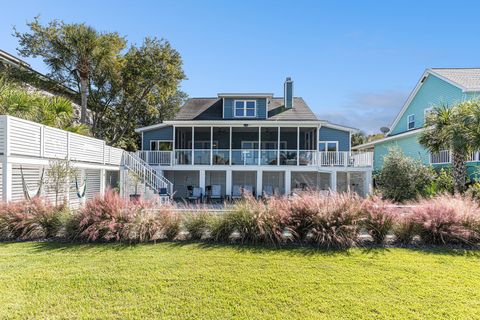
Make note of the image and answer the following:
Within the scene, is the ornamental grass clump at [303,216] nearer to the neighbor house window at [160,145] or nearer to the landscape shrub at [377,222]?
the landscape shrub at [377,222]

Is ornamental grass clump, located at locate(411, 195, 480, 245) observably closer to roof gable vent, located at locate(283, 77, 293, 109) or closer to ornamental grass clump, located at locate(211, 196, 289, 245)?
ornamental grass clump, located at locate(211, 196, 289, 245)

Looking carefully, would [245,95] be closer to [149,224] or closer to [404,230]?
[149,224]

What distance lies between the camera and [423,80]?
847 inches

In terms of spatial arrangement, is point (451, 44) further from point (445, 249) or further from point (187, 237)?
point (187, 237)

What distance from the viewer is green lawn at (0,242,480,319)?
12.8 feet

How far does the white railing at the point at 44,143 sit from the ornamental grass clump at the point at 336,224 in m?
9.06

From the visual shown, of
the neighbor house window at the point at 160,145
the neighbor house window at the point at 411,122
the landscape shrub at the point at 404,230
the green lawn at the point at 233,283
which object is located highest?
the neighbor house window at the point at 411,122

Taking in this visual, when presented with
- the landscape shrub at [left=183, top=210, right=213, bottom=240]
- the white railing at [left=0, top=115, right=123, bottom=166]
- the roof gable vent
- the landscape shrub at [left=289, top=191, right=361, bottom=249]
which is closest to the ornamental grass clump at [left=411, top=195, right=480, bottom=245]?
the landscape shrub at [left=289, top=191, right=361, bottom=249]

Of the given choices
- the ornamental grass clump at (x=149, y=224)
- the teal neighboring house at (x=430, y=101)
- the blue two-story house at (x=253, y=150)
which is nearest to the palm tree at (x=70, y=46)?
the blue two-story house at (x=253, y=150)

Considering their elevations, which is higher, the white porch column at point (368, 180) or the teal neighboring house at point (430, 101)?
the teal neighboring house at point (430, 101)

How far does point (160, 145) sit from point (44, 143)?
38.5 ft

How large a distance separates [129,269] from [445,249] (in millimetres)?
6510

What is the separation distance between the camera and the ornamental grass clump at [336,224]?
241 inches

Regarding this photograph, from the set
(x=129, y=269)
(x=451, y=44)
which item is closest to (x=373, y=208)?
(x=129, y=269)
